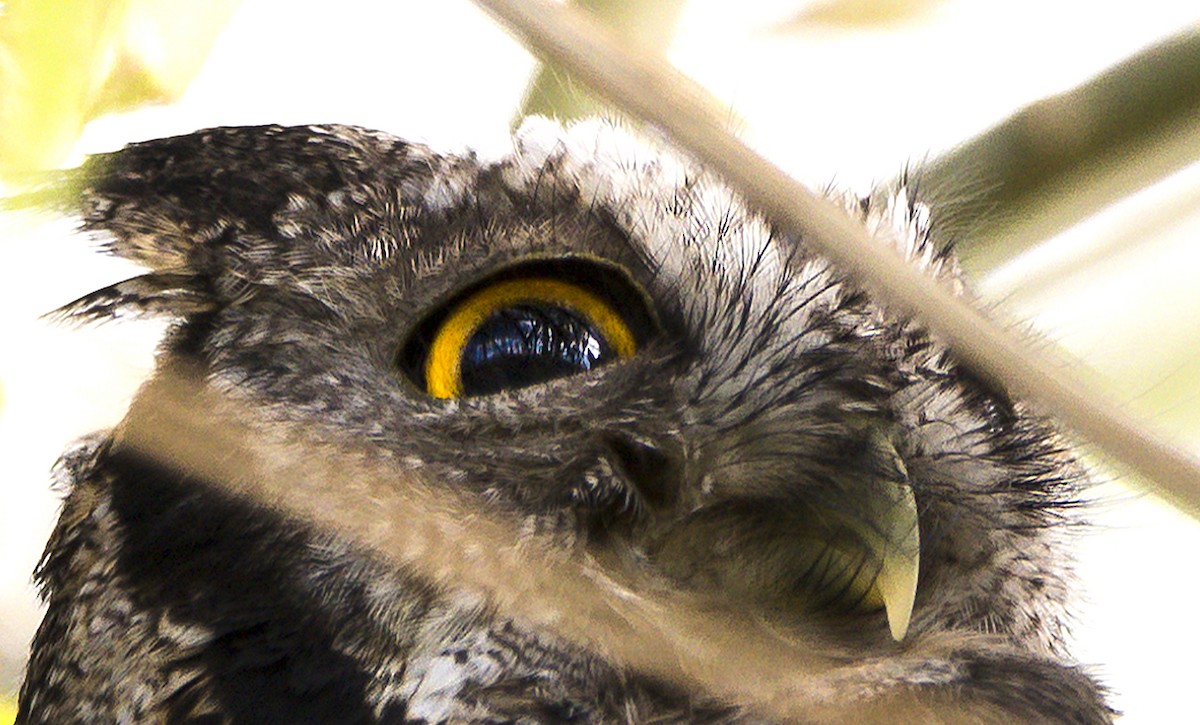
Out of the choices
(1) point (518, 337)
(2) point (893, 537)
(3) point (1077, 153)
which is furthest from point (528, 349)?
(3) point (1077, 153)

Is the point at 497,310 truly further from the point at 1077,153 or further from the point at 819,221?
the point at 1077,153

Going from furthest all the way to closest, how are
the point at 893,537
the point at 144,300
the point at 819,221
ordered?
1. the point at 144,300
2. the point at 893,537
3. the point at 819,221

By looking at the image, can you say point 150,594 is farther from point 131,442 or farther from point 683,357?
point 683,357

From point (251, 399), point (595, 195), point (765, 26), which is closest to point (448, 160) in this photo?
point (595, 195)

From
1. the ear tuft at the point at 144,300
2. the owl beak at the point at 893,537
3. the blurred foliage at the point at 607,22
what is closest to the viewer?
the owl beak at the point at 893,537

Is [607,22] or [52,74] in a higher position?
[607,22]

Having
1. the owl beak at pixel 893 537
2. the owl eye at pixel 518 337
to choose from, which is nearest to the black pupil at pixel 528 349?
the owl eye at pixel 518 337

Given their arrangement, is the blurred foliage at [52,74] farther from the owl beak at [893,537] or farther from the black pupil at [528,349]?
the owl beak at [893,537]

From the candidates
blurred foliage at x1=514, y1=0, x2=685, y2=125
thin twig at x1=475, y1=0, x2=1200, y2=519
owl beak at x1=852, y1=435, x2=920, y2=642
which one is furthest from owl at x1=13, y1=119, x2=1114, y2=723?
thin twig at x1=475, y1=0, x2=1200, y2=519
